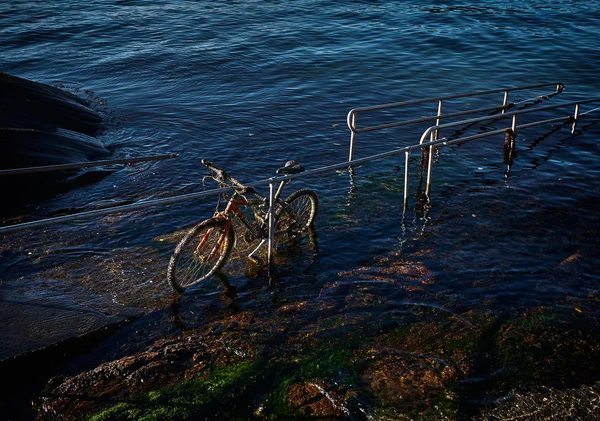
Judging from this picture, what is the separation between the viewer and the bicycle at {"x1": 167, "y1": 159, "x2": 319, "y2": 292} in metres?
7.44

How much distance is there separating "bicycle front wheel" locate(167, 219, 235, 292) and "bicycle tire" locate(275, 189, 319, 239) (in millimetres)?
1000

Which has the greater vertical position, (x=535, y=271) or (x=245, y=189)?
(x=245, y=189)

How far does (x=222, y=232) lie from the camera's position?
775 centimetres

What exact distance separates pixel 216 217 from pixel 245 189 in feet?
1.77

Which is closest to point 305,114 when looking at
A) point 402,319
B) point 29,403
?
point 402,319

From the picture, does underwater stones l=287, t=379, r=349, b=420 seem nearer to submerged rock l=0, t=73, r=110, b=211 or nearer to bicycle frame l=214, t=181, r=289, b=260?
bicycle frame l=214, t=181, r=289, b=260

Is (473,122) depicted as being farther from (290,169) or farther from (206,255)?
(206,255)

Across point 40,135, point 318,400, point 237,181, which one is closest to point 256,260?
point 237,181

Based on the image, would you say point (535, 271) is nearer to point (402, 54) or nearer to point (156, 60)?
point (402, 54)

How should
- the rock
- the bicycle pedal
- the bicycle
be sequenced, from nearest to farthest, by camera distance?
the bicycle → the bicycle pedal → the rock

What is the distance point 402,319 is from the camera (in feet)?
23.5

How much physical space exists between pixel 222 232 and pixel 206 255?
15.7 inches

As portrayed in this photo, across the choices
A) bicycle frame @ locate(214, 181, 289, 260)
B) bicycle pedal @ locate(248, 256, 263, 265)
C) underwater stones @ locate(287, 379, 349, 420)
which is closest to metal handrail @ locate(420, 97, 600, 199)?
bicycle frame @ locate(214, 181, 289, 260)

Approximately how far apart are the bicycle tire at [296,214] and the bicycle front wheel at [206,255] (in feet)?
3.28
